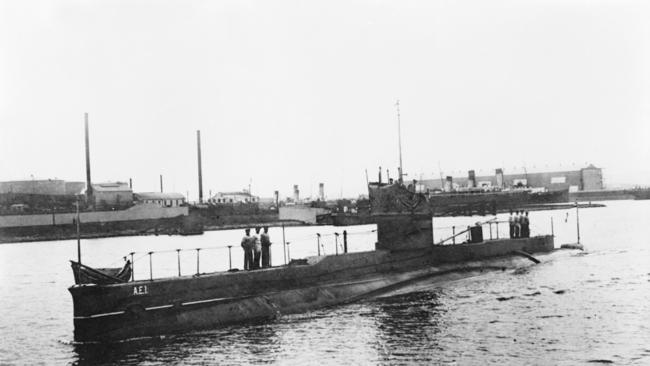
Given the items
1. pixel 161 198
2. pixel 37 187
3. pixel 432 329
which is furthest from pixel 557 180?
pixel 432 329

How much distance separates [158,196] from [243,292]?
3735 inches

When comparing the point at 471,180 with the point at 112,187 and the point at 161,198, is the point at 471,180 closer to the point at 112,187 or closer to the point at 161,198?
the point at 161,198

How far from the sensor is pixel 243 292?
19.3m

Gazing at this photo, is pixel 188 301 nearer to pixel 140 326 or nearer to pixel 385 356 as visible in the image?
pixel 140 326

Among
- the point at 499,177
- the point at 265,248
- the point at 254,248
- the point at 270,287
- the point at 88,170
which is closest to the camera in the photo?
the point at 270,287

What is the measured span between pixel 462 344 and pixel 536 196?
304 ft

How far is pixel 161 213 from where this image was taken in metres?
81.1

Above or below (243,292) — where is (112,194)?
above

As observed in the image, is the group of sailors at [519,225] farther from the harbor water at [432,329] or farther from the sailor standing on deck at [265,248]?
the sailor standing on deck at [265,248]

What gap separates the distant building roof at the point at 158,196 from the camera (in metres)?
108

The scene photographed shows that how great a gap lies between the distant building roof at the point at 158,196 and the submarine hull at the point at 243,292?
288ft

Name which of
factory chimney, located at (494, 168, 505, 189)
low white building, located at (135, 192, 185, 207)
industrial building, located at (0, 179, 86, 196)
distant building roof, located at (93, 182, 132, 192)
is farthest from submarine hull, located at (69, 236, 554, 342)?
factory chimney, located at (494, 168, 505, 189)

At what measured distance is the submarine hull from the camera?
653 inches

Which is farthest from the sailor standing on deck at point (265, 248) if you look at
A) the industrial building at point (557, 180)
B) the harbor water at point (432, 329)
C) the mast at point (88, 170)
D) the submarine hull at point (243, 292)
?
the industrial building at point (557, 180)
